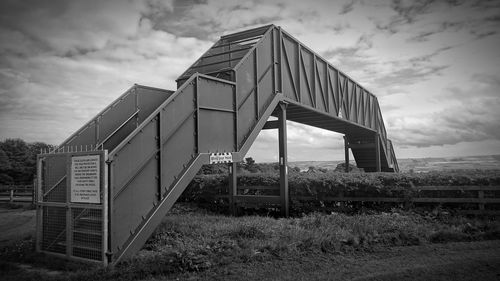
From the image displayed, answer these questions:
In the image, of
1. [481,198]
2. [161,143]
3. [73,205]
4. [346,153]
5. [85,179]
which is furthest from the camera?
[346,153]

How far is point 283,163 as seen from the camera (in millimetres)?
13281

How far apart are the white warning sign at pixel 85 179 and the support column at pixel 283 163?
737 cm

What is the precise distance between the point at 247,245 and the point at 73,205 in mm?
3674

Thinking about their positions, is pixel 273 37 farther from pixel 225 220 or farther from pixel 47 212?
pixel 47 212

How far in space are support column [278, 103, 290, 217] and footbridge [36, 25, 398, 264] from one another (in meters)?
0.04

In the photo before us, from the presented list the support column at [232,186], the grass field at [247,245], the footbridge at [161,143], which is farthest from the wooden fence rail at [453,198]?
the support column at [232,186]

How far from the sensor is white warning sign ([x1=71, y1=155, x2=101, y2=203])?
7.00 metres

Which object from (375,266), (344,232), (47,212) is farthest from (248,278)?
(47,212)

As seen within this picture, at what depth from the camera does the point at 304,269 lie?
254 inches

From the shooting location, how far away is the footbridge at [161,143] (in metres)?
7.13

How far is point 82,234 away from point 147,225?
4.24 ft

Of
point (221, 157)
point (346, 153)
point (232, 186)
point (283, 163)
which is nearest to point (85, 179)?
point (221, 157)

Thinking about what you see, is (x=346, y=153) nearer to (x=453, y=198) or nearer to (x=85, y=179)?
(x=453, y=198)

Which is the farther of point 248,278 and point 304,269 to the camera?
A: point 304,269
